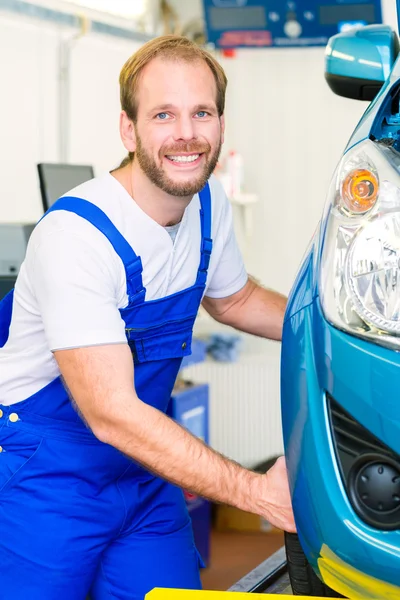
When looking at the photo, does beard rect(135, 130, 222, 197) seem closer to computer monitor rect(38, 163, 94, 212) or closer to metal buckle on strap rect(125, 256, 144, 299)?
metal buckle on strap rect(125, 256, 144, 299)

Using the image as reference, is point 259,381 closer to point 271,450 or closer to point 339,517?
point 271,450

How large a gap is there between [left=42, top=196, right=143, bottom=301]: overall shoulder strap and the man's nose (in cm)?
20

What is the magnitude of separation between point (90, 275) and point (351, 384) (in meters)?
0.58

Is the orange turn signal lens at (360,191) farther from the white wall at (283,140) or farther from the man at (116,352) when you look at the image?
the white wall at (283,140)

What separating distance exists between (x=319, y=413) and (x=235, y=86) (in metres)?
4.47

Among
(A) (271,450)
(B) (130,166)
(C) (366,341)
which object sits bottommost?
(A) (271,450)

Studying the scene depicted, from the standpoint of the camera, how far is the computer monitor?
310 cm

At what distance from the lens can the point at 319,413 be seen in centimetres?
125

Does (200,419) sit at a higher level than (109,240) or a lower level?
lower

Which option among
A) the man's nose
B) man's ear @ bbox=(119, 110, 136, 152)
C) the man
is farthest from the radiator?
the man's nose

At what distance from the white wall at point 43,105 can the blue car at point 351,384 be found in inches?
109

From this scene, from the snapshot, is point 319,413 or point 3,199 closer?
point 319,413

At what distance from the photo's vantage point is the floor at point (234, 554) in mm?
3951

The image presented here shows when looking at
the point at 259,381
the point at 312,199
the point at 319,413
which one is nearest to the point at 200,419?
the point at 259,381
